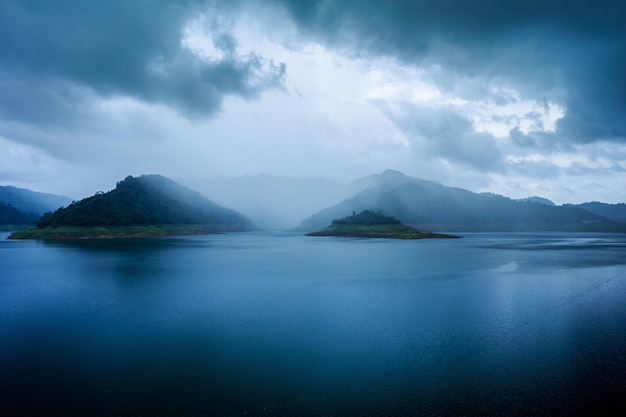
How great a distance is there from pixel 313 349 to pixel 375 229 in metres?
122

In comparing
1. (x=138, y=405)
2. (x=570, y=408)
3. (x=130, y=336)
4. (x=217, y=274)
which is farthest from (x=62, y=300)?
(x=570, y=408)

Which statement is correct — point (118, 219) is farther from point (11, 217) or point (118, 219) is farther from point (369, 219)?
point (11, 217)

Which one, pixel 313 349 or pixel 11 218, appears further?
pixel 11 218

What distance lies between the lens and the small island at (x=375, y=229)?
404 ft

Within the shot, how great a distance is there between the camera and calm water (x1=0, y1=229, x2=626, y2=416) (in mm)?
10852

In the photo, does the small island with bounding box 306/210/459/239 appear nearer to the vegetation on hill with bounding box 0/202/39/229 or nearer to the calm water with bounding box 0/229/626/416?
the calm water with bounding box 0/229/626/416

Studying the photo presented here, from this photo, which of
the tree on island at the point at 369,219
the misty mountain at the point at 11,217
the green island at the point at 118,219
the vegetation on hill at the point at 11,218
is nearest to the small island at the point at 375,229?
the tree on island at the point at 369,219

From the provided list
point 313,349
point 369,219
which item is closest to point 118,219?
point 369,219

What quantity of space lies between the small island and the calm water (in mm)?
92774

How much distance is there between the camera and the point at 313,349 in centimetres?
1536

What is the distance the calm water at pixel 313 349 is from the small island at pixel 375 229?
92774 mm

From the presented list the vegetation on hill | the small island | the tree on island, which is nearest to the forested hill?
the vegetation on hill

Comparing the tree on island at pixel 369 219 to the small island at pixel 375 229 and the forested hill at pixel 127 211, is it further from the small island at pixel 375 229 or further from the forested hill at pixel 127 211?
the forested hill at pixel 127 211

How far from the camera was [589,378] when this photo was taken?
1234 cm
